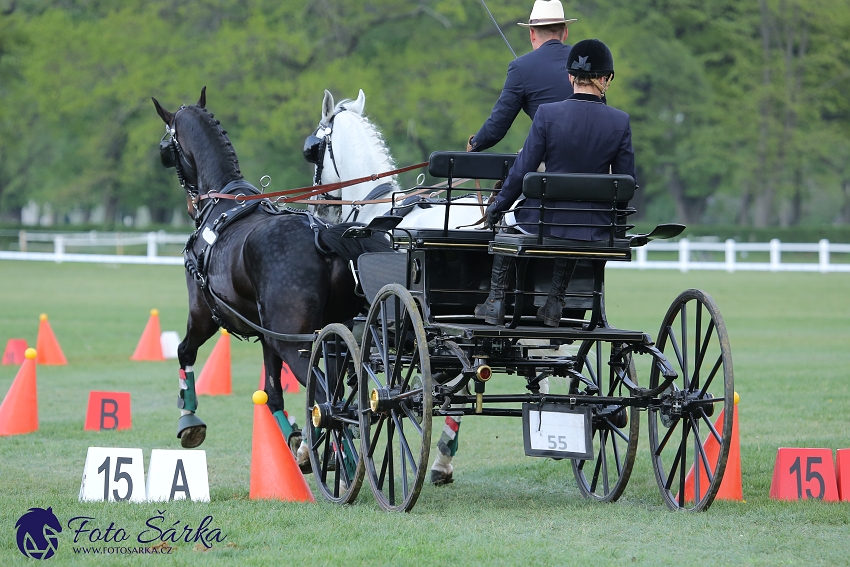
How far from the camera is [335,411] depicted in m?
6.18

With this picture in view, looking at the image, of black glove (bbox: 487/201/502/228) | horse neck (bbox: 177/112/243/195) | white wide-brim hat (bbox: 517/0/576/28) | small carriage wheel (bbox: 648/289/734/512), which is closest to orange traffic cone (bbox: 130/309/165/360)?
horse neck (bbox: 177/112/243/195)

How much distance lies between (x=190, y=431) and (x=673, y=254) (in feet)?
110

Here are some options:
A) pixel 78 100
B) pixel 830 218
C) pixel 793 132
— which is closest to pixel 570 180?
pixel 78 100

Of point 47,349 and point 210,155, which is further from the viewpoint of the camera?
point 47,349

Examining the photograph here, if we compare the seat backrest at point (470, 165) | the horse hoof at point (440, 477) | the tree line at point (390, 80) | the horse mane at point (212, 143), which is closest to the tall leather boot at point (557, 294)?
the seat backrest at point (470, 165)

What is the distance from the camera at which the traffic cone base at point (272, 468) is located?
597 cm

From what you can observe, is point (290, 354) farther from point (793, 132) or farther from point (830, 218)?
point (830, 218)

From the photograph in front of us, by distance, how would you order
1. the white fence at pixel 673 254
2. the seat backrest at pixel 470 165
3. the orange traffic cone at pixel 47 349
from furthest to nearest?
1. the white fence at pixel 673 254
2. the orange traffic cone at pixel 47 349
3. the seat backrest at pixel 470 165

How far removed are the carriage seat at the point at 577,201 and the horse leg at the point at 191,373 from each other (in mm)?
3203

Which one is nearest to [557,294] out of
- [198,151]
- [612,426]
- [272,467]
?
[612,426]

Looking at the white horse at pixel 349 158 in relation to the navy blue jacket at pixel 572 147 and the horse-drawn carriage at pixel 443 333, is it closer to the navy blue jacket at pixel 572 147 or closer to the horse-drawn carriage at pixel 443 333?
the horse-drawn carriage at pixel 443 333

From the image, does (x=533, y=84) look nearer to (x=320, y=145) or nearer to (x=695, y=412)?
(x=695, y=412)

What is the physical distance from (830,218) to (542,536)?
75.1 m

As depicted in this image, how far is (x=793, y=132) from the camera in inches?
1794
